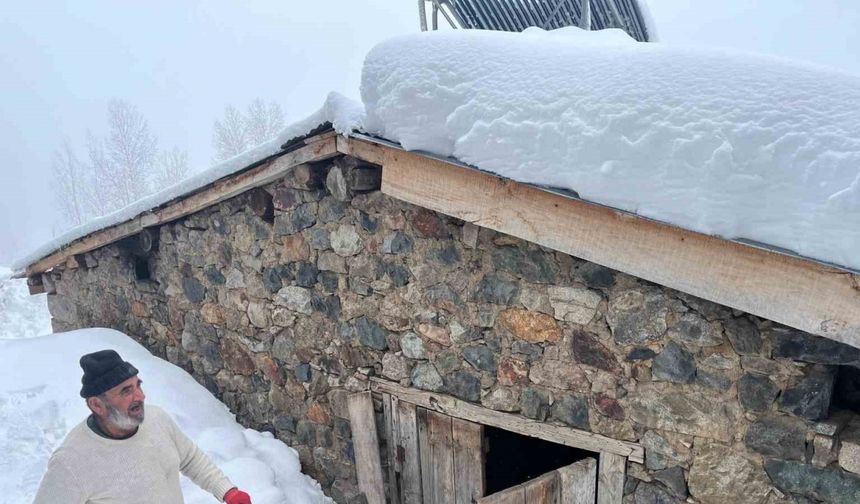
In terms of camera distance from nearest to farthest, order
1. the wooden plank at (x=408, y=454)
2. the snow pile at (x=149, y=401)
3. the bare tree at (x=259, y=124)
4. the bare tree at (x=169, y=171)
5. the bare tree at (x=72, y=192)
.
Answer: the wooden plank at (x=408, y=454)
the snow pile at (x=149, y=401)
the bare tree at (x=259, y=124)
the bare tree at (x=169, y=171)
the bare tree at (x=72, y=192)

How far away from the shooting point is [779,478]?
68.8 inches

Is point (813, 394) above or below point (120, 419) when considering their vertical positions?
above

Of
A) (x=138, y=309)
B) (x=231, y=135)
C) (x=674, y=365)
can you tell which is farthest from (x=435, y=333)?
(x=231, y=135)

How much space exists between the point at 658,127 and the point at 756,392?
97cm

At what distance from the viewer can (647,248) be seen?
173cm

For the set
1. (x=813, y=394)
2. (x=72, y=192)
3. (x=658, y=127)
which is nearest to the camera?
(x=658, y=127)

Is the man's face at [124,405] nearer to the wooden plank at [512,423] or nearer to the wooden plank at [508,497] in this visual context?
the wooden plank at [512,423]

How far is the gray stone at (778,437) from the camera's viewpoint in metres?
1.70

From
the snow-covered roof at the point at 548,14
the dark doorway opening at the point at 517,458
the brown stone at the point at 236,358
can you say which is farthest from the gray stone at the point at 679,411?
the snow-covered roof at the point at 548,14

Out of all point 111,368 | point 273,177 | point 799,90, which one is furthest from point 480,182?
point 111,368

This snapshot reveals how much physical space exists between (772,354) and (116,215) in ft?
13.9

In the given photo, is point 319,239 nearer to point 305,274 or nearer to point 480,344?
point 305,274

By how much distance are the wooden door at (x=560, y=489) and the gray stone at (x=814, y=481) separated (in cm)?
68

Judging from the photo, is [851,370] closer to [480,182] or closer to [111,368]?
[480,182]
